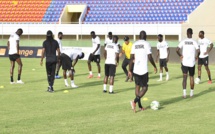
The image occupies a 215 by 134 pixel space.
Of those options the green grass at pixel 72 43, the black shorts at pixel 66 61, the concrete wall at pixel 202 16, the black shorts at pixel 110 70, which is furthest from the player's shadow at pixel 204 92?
the concrete wall at pixel 202 16

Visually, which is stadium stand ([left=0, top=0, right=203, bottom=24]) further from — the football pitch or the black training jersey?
the black training jersey

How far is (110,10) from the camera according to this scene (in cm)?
4447

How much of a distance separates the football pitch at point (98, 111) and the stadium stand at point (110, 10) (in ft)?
78.6

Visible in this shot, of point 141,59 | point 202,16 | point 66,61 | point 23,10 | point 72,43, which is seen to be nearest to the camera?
point 141,59

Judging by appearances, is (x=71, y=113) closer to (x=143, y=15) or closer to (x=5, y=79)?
(x=5, y=79)

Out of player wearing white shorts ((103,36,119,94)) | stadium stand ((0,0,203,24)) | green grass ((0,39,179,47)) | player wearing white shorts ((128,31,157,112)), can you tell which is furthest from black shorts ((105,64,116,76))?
stadium stand ((0,0,203,24))

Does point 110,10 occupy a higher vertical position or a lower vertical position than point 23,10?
lower

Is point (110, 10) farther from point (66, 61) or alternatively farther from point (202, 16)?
point (66, 61)

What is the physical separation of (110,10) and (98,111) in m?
33.2

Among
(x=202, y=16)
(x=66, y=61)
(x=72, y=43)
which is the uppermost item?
(x=202, y=16)

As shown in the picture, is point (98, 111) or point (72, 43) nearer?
point (98, 111)

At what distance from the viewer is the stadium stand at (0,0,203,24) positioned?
137ft

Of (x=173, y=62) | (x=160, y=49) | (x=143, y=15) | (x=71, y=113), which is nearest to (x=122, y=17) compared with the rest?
(x=143, y=15)

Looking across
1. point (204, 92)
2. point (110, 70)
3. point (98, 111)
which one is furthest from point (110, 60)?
point (98, 111)
